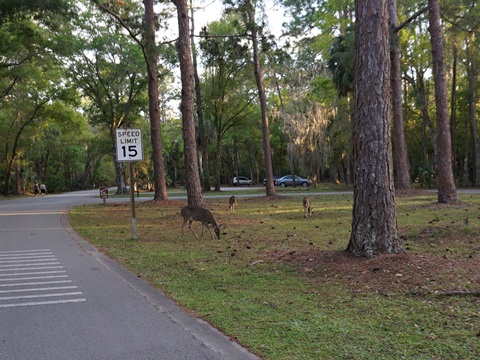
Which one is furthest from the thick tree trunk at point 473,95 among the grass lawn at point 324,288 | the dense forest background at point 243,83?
the grass lawn at point 324,288

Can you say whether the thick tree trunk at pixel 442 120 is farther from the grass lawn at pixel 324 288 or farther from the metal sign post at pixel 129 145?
the metal sign post at pixel 129 145

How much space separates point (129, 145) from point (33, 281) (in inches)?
201

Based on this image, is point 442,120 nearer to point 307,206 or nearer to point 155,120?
point 307,206

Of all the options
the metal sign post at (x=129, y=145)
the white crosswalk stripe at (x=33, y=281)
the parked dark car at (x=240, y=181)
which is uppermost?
the metal sign post at (x=129, y=145)

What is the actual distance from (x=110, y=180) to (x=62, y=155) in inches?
1127

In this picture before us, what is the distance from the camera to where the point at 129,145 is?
12438mm

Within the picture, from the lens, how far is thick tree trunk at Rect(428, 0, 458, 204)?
18.0 meters

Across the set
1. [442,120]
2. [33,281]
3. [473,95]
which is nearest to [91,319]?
[33,281]

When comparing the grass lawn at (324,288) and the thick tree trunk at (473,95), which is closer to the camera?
the grass lawn at (324,288)

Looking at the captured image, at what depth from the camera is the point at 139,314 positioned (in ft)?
19.4

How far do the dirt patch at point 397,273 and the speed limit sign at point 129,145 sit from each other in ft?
19.9

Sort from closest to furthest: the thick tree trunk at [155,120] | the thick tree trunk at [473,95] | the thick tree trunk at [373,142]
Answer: the thick tree trunk at [373,142] < the thick tree trunk at [155,120] < the thick tree trunk at [473,95]

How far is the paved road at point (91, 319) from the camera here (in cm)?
462

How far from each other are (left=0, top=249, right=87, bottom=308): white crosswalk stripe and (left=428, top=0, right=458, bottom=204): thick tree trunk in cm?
1471
